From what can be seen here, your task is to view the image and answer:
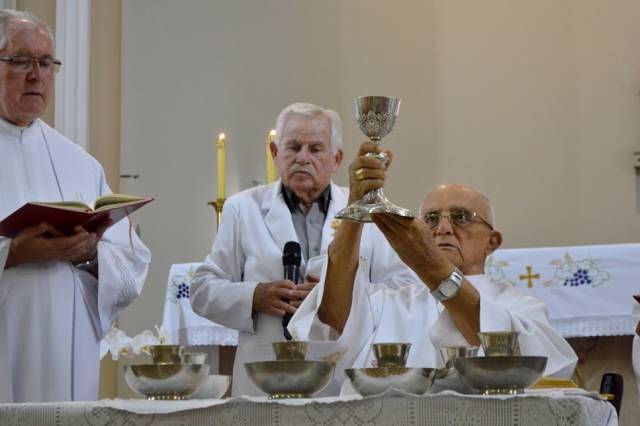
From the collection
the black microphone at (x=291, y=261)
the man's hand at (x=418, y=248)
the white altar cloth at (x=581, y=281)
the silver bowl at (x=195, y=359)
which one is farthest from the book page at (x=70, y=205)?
the white altar cloth at (x=581, y=281)

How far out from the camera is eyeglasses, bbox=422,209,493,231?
12.3 feet

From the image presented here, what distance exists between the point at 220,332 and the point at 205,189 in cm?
261

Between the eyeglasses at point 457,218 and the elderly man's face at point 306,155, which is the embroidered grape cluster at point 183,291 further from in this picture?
the eyeglasses at point 457,218

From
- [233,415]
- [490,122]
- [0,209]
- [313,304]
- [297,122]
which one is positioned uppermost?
[490,122]

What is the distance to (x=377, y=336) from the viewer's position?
3.58 metres

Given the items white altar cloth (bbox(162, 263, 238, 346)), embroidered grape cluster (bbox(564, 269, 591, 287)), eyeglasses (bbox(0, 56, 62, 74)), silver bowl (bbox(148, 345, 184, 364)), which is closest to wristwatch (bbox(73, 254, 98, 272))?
eyeglasses (bbox(0, 56, 62, 74))

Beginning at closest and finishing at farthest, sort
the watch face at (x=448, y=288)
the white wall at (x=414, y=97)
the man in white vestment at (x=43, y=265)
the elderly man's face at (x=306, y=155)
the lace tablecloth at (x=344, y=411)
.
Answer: the lace tablecloth at (x=344, y=411) < the watch face at (x=448, y=288) < the man in white vestment at (x=43, y=265) < the elderly man's face at (x=306, y=155) < the white wall at (x=414, y=97)

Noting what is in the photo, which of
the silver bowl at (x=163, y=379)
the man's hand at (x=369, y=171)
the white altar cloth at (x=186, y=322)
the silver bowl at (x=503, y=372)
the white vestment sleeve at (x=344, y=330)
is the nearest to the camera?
the silver bowl at (x=503, y=372)

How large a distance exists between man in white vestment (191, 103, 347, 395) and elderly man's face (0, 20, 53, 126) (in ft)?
2.64

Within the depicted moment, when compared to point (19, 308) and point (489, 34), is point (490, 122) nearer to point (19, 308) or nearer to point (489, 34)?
point (489, 34)

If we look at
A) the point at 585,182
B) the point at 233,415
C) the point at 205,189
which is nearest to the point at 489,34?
the point at 585,182

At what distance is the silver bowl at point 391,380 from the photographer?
2.19 metres

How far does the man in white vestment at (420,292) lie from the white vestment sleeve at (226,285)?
1.46 feet

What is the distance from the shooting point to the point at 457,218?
3.75m
